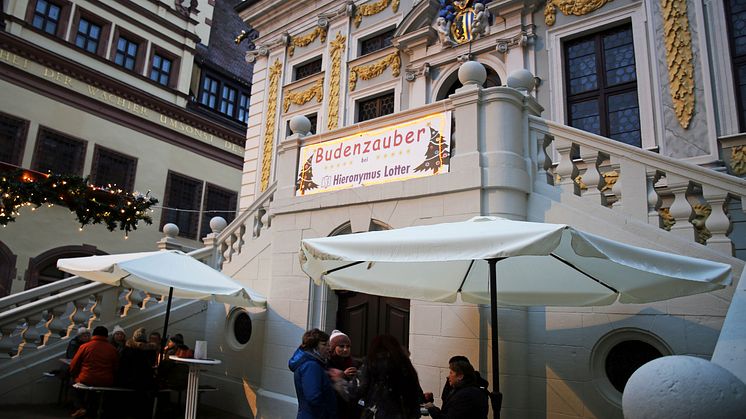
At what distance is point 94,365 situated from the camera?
25.5 feet

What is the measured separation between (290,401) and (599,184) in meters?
5.33

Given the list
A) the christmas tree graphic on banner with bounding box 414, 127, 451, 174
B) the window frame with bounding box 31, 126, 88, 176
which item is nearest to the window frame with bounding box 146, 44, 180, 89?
the window frame with bounding box 31, 126, 88, 176

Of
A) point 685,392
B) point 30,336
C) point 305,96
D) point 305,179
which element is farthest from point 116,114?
point 685,392

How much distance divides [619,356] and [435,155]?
3.44 meters

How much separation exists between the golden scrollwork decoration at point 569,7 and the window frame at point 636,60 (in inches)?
6.1

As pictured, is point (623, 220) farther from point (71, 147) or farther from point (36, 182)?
point (71, 147)

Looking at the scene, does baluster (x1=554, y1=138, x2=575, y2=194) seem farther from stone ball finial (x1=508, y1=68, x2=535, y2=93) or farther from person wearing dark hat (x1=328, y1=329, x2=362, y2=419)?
person wearing dark hat (x1=328, y1=329, x2=362, y2=419)

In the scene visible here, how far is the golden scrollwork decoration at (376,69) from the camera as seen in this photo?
47.3ft

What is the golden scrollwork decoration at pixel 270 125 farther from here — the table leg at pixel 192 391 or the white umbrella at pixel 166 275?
the table leg at pixel 192 391

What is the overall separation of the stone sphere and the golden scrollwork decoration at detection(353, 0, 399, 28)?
13216 millimetres

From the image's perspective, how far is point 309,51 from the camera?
1695 cm

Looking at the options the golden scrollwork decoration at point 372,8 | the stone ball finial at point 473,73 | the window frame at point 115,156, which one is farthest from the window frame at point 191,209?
the stone ball finial at point 473,73

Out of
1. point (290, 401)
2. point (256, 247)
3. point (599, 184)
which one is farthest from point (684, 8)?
point (290, 401)

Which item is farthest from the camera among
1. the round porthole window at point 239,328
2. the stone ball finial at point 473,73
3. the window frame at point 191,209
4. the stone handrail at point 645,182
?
the window frame at point 191,209
